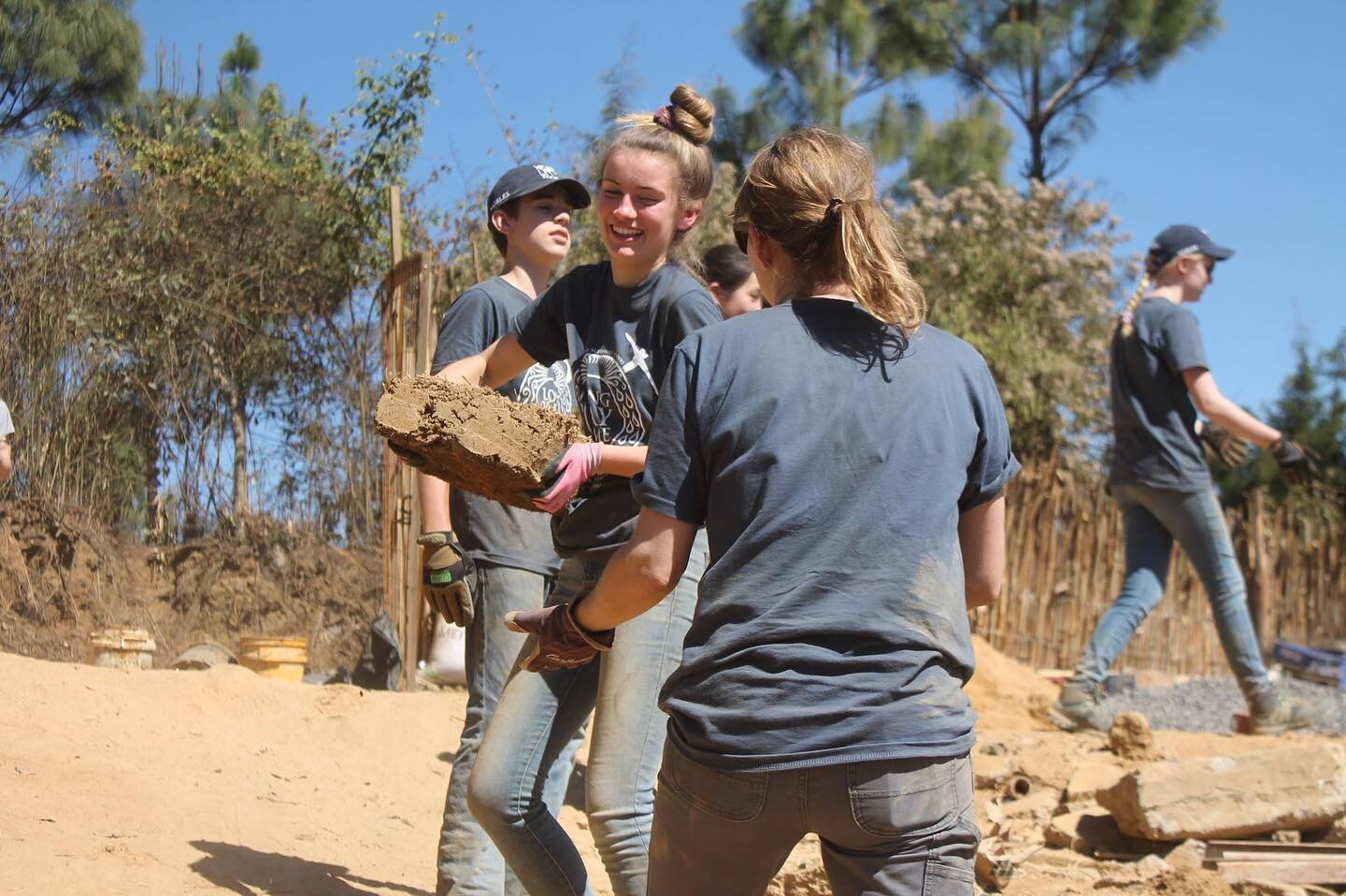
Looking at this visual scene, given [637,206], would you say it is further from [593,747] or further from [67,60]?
[67,60]

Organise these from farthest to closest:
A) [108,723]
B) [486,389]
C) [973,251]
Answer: [973,251] < [108,723] < [486,389]

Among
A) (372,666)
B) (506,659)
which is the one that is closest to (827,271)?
(506,659)

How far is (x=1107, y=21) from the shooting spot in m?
20.2

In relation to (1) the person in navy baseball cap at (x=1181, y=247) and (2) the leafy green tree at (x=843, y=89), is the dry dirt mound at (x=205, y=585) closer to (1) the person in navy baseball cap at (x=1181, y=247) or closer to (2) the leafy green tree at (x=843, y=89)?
(1) the person in navy baseball cap at (x=1181, y=247)

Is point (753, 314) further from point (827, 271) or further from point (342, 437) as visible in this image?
→ point (342, 437)

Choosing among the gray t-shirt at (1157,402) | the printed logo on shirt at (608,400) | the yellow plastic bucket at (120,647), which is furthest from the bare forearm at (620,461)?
the yellow plastic bucket at (120,647)

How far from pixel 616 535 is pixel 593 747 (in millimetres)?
433

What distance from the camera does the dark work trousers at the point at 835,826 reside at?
69.5 inches

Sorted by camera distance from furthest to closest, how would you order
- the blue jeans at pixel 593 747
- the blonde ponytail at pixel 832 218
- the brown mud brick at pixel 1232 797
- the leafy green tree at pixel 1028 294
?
the leafy green tree at pixel 1028 294
the brown mud brick at pixel 1232 797
the blue jeans at pixel 593 747
the blonde ponytail at pixel 832 218

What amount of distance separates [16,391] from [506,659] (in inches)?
205

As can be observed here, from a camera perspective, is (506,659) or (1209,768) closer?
(506,659)

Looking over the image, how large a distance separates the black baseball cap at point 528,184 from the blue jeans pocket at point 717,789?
6.97ft

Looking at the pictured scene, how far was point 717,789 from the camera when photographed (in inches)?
71.6

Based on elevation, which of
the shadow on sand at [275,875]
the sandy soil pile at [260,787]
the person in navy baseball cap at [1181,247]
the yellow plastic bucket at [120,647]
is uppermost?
the person in navy baseball cap at [1181,247]
